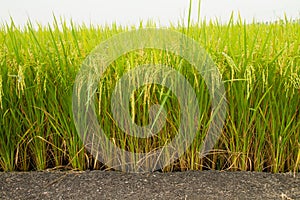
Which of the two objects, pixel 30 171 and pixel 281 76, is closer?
pixel 281 76

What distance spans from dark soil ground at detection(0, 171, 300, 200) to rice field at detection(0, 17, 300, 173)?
0.08 metres

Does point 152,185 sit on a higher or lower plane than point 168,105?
lower

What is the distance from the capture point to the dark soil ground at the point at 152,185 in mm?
1633

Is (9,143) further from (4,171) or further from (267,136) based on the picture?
(267,136)

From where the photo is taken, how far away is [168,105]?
5.57 feet

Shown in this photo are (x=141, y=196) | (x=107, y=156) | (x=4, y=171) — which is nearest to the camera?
(x=141, y=196)

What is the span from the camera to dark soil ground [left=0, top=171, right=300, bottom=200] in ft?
5.36

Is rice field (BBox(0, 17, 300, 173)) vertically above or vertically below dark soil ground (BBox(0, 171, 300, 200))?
above

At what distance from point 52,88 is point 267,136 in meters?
0.97

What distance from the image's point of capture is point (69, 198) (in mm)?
1644

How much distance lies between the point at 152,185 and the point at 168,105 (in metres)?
0.34

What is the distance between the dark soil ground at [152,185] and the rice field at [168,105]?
0.27ft

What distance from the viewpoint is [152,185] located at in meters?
1.69

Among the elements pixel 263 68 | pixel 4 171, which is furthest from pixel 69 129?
pixel 263 68
